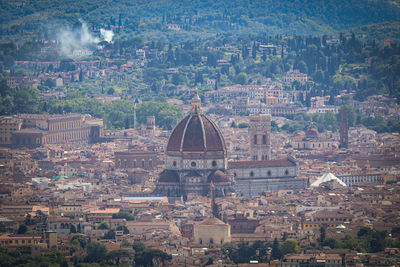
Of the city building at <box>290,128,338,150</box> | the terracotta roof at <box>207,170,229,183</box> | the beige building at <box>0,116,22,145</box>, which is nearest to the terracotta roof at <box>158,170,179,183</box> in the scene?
the terracotta roof at <box>207,170,229,183</box>

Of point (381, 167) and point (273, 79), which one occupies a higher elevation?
point (273, 79)

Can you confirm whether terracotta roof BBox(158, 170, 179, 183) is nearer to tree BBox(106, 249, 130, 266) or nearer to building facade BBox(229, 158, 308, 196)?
building facade BBox(229, 158, 308, 196)

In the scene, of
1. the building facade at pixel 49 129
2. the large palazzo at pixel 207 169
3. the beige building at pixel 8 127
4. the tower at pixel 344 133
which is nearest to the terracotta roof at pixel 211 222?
the large palazzo at pixel 207 169

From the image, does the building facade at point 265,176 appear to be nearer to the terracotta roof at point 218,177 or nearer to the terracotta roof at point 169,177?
the terracotta roof at point 218,177

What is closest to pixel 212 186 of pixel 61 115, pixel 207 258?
pixel 207 258

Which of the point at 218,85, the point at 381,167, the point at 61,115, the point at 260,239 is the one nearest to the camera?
the point at 260,239

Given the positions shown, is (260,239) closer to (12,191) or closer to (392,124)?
(12,191)
